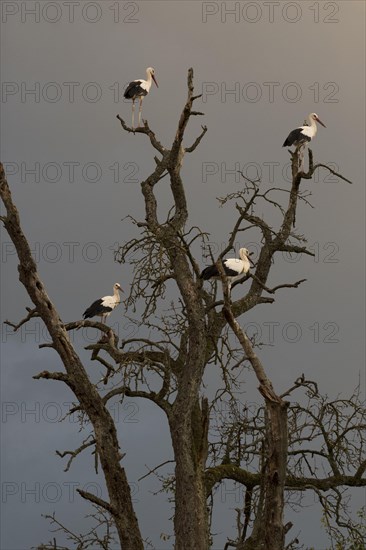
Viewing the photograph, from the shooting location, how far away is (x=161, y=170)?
18.2m

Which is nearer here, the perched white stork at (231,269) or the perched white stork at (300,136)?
the perched white stork at (231,269)

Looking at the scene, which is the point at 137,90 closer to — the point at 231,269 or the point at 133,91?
the point at 133,91

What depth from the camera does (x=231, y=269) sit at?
16.9m

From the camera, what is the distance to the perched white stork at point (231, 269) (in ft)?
55.0

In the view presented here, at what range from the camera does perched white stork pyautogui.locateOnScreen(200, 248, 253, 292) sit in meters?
16.8

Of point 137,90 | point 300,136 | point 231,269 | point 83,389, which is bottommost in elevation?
point 83,389

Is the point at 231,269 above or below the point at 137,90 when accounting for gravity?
below

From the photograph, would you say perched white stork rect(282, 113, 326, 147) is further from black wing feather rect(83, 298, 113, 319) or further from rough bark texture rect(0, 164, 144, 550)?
rough bark texture rect(0, 164, 144, 550)

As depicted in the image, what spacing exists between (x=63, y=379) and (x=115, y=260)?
2.70 meters

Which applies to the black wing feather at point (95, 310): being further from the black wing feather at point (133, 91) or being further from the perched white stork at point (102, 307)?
the black wing feather at point (133, 91)

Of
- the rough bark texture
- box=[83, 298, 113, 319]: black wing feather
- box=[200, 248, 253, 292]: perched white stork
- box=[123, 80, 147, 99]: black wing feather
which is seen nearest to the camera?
the rough bark texture

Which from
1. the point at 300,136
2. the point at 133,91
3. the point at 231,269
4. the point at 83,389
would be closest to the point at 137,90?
the point at 133,91

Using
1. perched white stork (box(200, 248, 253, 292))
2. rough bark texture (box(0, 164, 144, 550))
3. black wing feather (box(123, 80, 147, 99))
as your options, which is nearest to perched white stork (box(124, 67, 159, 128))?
black wing feather (box(123, 80, 147, 99))

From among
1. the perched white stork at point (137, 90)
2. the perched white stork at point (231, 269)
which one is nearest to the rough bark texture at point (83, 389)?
the perched white stork at point (231, 269)
